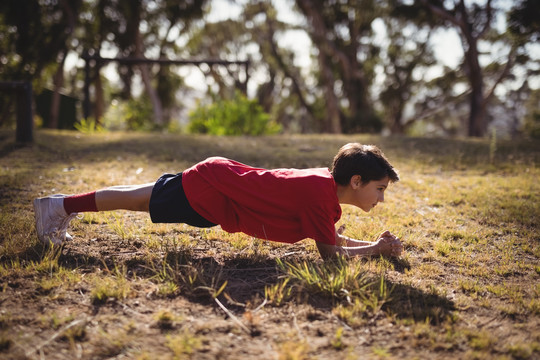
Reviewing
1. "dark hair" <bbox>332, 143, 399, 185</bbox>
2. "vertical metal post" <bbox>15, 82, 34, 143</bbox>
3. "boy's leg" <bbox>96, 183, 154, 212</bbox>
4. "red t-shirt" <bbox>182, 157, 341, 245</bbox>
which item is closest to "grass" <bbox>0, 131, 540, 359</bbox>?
"red t-shirt" <bbox>182, 157, 341, 245</bbox>

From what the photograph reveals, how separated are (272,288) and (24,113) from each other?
5620 mm

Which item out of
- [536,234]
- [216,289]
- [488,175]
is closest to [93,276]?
[216,289]

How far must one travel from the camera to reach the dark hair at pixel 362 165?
248 cm

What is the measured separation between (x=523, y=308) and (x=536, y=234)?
1449 millimetres

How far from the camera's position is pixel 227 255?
270 cm

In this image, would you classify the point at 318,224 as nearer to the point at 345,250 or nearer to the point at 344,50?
the point at 345,250

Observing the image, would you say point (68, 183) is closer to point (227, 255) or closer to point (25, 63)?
point (227, 255)

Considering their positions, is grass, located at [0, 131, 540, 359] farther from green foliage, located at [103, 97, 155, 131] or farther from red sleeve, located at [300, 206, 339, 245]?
green foliage, located at [103, 97, 155, 131]

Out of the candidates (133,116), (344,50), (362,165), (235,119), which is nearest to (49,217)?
(362,165)

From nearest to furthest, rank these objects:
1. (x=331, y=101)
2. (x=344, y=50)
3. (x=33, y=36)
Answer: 1. (x=33, y=36)
2. (x=331, y=101)
3. (x=344, y=50)

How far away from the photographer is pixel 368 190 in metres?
2.53

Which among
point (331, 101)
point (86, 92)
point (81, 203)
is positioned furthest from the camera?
point (331, 101)

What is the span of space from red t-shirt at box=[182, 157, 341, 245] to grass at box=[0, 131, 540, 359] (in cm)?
23

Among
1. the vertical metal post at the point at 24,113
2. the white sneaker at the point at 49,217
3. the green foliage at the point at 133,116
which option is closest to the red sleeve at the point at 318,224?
the white sneaker at the point at 49,217
